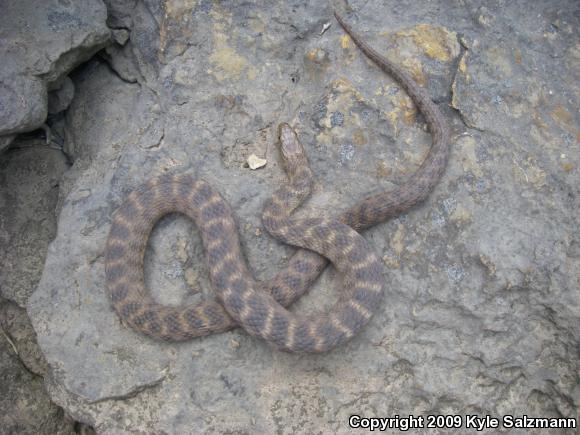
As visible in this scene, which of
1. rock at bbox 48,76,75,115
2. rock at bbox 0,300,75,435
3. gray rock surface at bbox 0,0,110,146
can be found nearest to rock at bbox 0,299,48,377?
rock at bbox 0,300,75,435

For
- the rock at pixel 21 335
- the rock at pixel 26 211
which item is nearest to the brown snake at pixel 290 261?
the rock at pixel 26 211

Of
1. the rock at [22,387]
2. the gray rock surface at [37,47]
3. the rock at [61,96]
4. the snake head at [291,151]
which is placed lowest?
the rock at [22,387]

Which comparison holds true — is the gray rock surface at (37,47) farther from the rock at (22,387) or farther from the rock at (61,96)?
the rock at (22,387)

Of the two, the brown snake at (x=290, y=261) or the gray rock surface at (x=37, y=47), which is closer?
the brown snake at (x=290, y=261)

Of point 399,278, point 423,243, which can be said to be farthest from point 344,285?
point 423,243

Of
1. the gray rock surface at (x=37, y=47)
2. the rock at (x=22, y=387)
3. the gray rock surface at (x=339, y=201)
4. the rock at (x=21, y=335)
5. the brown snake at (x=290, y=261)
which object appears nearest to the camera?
the brown snake at (x=290, y=261)
